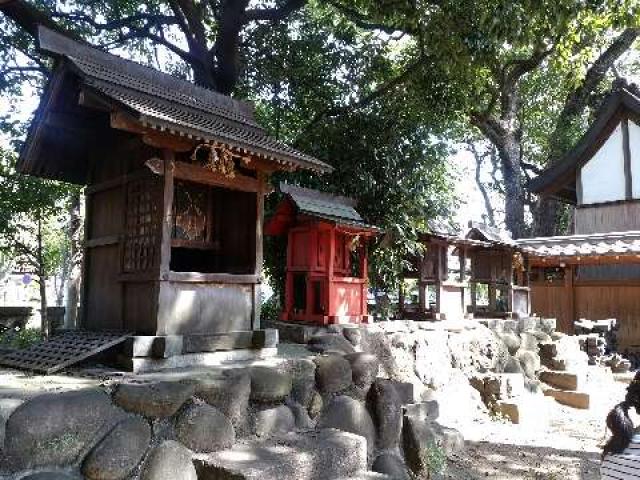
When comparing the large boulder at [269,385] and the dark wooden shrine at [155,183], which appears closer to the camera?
the large boulder at [269,385]

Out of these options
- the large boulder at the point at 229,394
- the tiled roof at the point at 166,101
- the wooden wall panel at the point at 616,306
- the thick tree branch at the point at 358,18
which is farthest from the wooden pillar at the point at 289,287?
the wooden wall panel at the point at 616,306

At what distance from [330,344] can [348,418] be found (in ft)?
5.83

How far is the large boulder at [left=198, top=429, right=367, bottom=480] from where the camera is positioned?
14.0ft

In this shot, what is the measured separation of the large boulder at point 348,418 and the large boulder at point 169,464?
73.0 inches

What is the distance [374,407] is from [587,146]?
49.6ft

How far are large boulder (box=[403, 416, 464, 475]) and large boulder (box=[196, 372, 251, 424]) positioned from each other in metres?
2.50

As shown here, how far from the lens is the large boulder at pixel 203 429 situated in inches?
180

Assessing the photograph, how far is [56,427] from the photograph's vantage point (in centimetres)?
394

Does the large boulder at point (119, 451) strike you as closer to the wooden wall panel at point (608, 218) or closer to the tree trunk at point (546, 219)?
the wooden wall panel at point (608, 218)

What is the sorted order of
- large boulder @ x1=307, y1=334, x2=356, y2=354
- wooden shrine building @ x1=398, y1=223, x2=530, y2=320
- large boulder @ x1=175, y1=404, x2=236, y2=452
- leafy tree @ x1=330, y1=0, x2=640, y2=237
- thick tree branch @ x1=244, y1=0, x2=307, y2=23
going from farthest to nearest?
thick tree branch @ x1=244, y1=0, x2=307, y2=23 → wooden shrine building @ x1=398, y1=223, x2=530, y2=320 → leafy tree @ x1=330, y1=0, x2=640, y2=237 → large boulder @ x1=307, y1=334, x2=356, y2=354 → large boulder @ x1=175, y1=404, x2=236, y2=452

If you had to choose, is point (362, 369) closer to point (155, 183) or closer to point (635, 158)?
point (155, 183)

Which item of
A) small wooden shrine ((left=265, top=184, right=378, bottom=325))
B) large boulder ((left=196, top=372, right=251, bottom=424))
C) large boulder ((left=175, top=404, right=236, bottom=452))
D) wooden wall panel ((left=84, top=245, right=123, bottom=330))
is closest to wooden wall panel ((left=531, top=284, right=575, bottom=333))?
small wooden shrine ((left=265, top=184, right=378, bottom=325))

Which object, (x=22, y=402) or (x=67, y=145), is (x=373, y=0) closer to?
(x=67, y=145)

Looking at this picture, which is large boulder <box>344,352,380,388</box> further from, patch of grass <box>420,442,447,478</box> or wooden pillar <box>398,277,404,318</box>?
wooden pillar <box>398,277,404,318</box>
